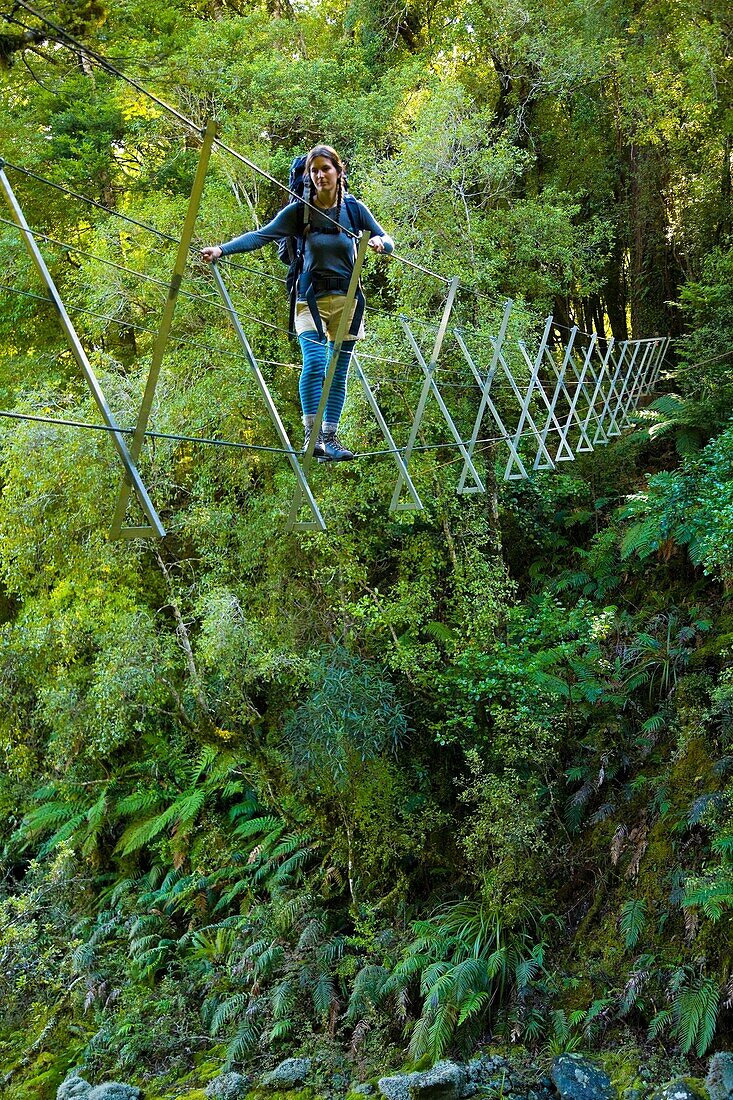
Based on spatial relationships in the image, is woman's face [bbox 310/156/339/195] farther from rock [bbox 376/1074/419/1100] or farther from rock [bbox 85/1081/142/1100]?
rock [bbox 85/1081/142/1100]

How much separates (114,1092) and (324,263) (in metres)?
5.65

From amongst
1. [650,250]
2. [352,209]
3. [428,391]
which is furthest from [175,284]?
[650,250]

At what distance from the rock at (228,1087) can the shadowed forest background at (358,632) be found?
7.3 inches

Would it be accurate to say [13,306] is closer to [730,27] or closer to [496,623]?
[496,623]

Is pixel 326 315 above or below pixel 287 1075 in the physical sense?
above

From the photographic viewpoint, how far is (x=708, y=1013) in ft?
16.4

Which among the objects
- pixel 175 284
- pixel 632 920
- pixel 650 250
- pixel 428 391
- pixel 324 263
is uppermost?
pixel 650 250

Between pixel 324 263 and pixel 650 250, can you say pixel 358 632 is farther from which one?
pixel 650 250

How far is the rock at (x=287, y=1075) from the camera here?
5828mm

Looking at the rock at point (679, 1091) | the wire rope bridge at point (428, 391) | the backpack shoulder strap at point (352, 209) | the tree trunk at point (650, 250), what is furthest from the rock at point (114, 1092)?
the tree trunk at point (650, 250)

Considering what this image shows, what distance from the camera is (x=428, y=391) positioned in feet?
13.9

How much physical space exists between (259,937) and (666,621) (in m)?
3.97

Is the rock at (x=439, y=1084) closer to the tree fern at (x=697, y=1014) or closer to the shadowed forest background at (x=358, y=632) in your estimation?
the shadowed forest background at (x=358, y=632)

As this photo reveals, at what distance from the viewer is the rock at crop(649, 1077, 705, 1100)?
4.73 m
